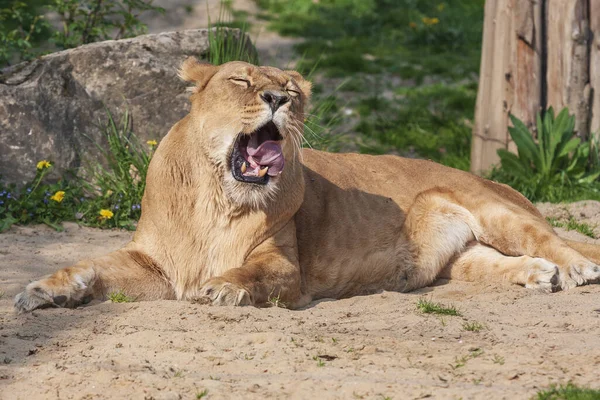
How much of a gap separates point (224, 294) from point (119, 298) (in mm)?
614

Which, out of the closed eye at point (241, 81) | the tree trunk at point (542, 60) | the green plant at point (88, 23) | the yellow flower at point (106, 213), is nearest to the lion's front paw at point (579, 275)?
the closed eye at point (241, 81)

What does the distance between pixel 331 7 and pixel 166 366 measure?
11.4 metres

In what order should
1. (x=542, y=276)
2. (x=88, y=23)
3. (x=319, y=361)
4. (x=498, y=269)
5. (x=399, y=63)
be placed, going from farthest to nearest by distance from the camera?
1. (x=399, y=63)
2. (x=88, y=23)
3. (x=498, y=269)
4. (x=542, y=276)
5. (x=319, y=361)

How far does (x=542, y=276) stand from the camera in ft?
19.6

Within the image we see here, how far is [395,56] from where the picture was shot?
42.7ft

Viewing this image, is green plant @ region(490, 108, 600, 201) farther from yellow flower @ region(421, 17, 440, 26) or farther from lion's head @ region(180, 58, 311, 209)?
yellow flower @ region(421, 17, 440, 26)

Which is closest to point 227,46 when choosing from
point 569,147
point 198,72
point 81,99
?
point 81,99

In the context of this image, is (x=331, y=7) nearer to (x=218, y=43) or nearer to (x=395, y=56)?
(x=395, y=56)

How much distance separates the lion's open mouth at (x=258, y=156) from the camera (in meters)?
5.32

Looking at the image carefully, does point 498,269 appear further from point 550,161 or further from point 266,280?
point 550,161

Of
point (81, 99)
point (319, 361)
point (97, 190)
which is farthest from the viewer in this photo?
point (81, 99)

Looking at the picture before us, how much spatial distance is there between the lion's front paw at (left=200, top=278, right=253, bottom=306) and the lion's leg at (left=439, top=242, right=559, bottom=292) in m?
1.83

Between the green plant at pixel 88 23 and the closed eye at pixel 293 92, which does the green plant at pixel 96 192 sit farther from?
the closed eye at pixel 293 92

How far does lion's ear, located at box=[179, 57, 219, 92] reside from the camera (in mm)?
5671
